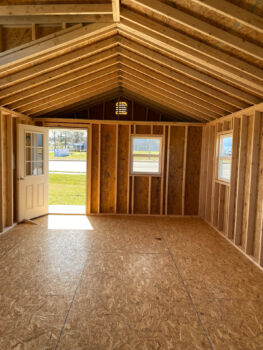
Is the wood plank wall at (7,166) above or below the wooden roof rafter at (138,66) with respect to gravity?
below

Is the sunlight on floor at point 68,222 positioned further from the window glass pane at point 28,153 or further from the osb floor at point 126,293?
the window glass pane at point 28,153

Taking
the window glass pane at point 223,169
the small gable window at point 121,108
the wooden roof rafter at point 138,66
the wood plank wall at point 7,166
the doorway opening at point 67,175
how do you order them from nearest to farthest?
1. the wooden roof rafter at point 138,66
2. the wood plank wall at point 7,166
3. the window glass pane at point 223,169
4. the small gable window at point 121,108
5. the doorway opening at point 67,175

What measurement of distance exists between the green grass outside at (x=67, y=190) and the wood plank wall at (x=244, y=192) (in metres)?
4.94

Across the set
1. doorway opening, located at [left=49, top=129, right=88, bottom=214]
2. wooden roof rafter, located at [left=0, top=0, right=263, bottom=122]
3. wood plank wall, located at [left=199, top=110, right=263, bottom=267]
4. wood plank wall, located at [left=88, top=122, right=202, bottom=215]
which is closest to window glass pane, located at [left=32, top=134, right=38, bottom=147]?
wooden roof rafter, located at [left=0, top=0, right=263, bottom=122]

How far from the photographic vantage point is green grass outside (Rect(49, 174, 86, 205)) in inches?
345

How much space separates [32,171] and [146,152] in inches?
120

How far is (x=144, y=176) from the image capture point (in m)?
7.02

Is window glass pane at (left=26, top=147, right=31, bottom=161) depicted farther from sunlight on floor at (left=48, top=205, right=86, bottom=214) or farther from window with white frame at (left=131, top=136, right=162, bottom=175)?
window with white frame at (left=131, top=136, right=162, bottom=175)

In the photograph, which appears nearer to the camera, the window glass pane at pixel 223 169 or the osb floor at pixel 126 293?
the osb floor at pixel 126 293

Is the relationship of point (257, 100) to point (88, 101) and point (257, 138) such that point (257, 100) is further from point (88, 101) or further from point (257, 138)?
point (88, 101)

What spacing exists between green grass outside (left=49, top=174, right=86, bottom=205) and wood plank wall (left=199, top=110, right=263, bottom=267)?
16.2 ft

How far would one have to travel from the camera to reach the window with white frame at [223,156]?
227 inches

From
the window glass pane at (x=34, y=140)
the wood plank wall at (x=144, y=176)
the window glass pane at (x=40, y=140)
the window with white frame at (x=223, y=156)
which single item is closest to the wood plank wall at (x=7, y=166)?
the window glass pane at (x=34, y=140)

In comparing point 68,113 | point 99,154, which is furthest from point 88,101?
point 99,154
